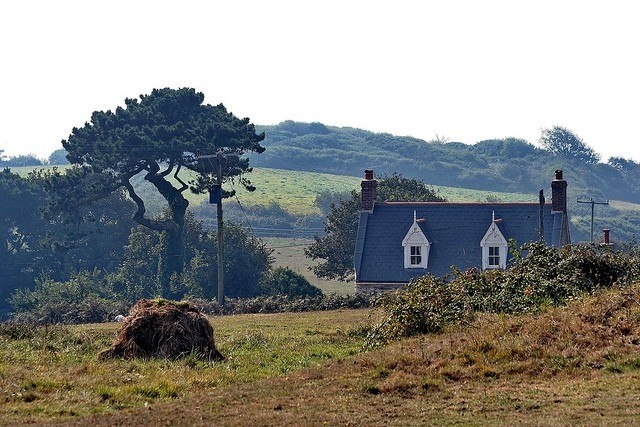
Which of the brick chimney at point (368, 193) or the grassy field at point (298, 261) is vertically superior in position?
the brick chimney at point (368, 193)

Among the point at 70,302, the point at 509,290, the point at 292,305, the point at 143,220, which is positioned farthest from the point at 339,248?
the point at 509,290

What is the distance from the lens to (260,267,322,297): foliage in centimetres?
6999

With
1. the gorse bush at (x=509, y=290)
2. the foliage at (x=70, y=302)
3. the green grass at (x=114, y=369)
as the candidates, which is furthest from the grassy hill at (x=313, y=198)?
the green grass at (x=114, y=369)

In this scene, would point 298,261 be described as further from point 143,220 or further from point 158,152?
point 158,152

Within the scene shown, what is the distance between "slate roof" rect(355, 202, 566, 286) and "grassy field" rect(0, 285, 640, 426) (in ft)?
103

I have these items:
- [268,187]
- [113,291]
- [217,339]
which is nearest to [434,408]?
[217,339]

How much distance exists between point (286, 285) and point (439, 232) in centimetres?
1519

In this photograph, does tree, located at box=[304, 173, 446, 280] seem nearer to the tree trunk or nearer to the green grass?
the tree trunk

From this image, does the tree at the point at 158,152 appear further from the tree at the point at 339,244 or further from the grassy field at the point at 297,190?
the grassy field at the point at 297,190

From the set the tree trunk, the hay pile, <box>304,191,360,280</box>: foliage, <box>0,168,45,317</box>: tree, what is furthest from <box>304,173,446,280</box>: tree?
the hay pile

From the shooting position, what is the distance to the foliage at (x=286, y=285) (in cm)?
6999

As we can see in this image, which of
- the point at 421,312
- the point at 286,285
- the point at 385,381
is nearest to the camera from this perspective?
the point at 385,381

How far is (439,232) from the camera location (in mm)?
59281

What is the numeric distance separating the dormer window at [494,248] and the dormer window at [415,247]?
2901mm
